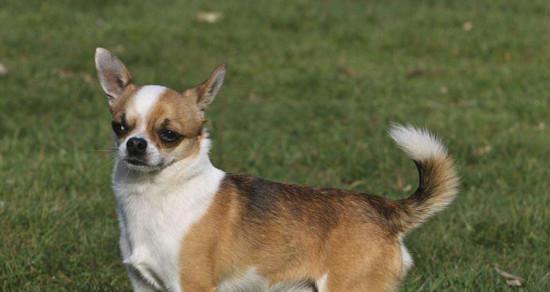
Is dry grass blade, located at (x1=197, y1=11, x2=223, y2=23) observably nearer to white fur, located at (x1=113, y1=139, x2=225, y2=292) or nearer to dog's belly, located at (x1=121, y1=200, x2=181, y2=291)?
white fur, located at (x1=113, y1=139, x2=225, y2=292)

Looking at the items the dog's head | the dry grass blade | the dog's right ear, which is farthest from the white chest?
the dry grass blade

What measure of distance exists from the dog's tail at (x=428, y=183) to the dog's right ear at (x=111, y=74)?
1.26 meters

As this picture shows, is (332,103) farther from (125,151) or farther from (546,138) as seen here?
(125,151)

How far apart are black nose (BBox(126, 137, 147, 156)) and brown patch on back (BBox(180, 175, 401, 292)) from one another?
0.41 m

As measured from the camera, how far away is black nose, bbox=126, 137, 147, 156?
378 centimetres

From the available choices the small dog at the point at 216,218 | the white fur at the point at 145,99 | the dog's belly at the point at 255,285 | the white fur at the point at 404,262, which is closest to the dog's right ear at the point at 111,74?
the small dog at the point at 216,218

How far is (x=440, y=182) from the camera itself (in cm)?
438

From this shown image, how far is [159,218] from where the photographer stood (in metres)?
3.97

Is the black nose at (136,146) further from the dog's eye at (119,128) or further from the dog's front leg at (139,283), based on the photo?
the dog's front leg at (139,283)

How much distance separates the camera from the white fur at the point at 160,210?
3920 mm

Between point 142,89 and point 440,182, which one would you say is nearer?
point 142,89

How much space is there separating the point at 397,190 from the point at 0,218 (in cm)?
279

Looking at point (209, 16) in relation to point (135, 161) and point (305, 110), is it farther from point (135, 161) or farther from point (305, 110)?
point (135, 161)

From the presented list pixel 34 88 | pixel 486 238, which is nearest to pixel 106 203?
pixel 486 238
